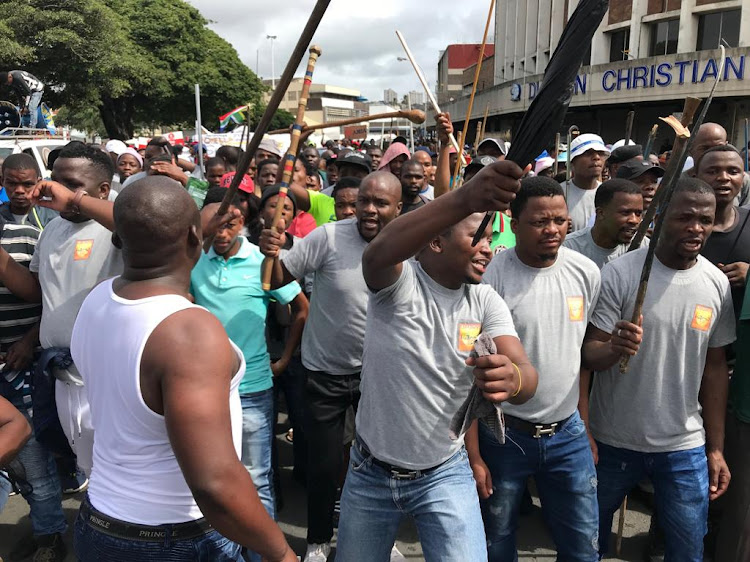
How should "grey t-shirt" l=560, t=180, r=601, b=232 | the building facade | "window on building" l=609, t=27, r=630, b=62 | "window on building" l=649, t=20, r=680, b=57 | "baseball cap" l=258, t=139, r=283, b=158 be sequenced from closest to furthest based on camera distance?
1. "grey t-shirt" l=560, t=180, r=601, b=232
2. "baseball cap" l=258, t=139, r=283, b=158
3. the building facade
4. "window on building" l=649, t=20, r=680, b=57
5. "window on building" l=609, t=27, r=630, b=62

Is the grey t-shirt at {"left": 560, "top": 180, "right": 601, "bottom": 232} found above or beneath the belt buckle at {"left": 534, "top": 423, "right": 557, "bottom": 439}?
above

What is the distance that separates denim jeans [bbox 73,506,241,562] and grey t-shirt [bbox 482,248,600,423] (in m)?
1.44

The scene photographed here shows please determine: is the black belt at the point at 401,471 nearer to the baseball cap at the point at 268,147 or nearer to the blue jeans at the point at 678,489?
the blue jeans at the point at 678,489

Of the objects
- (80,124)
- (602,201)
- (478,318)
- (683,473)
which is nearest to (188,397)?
(478,318)

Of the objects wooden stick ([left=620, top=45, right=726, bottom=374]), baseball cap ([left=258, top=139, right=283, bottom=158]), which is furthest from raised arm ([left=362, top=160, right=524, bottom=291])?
baseball cap ([left=258, top=139, right=283, bottom=158])

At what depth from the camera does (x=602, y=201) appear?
380cm

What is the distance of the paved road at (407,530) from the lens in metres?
3.66

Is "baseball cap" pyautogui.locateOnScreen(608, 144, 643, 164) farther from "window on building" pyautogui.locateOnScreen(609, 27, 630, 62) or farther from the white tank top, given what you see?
"window on building" pyautogui.locateOnScreen(609, 27, 630, 62)

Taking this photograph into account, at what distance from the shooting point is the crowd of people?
1799mm

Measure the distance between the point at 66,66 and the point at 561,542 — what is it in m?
23.5

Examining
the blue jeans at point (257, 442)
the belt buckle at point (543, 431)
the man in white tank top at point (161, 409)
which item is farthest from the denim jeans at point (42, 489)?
the belt buckle at point (543, 431)

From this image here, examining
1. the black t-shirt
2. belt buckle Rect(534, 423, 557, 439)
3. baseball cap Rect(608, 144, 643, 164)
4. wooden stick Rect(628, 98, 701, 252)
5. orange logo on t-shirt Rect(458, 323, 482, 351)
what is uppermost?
baseball cap Rect(608, 144, 643, 164)

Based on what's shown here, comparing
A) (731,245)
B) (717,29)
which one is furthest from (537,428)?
(717,29)

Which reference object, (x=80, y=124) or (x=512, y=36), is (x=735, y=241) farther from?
(x=80, y=124)
